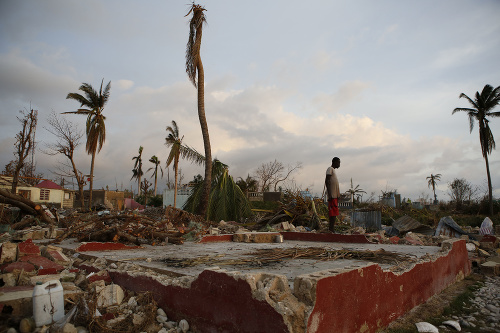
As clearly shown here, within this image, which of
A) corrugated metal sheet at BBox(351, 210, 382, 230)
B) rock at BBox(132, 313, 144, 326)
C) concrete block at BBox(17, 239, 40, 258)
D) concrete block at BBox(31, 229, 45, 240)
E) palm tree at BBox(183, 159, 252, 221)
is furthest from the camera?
palm tree at BBox(183, 159, 252, 221)

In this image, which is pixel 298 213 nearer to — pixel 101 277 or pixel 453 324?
pixel 453 324

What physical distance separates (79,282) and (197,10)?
13697 mm

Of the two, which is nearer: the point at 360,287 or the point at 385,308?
the point at 360,287

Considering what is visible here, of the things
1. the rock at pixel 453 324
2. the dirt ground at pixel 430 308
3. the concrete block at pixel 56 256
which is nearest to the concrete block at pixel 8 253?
the concrete block at pixel 56 256

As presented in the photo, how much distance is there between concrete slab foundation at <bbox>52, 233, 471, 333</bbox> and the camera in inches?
94.5

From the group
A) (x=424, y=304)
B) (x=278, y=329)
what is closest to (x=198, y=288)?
(x=278, y=329)

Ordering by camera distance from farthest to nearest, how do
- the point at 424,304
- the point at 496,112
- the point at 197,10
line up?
1. the point at 496,112
2. the point at 197,10
3. the point at 424,304

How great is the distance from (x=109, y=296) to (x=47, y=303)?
548mm

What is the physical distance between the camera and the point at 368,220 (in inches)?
466

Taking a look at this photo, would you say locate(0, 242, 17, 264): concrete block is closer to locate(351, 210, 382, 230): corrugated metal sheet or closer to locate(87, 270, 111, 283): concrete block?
locate(87, 270, 111, 283): concrete block

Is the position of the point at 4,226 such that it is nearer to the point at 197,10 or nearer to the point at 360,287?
the point at 360,287

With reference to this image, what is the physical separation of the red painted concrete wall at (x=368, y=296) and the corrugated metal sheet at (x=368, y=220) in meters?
7.02

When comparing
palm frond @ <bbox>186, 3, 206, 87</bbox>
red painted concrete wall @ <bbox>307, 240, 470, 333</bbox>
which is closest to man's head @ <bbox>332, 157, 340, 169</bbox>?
red painted concrete wall @ <bbox>307, 240, 470, 333</bbox>

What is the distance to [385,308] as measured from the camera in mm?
3357
